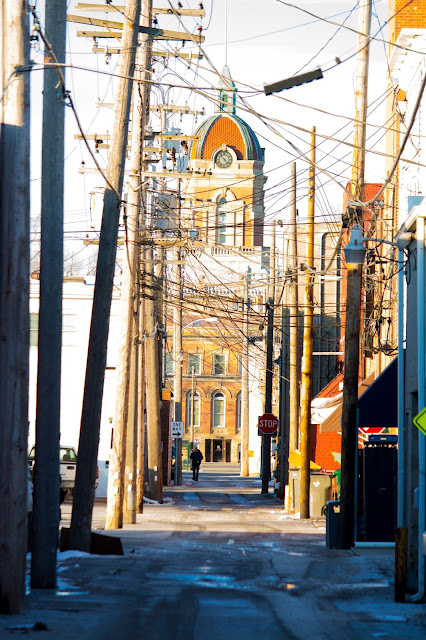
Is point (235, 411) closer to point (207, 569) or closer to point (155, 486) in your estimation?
point (155, 486)

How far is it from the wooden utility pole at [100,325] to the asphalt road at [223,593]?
76 centimetres

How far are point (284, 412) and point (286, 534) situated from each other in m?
17.7

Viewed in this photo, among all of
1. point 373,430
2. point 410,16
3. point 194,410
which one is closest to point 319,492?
point 373,430

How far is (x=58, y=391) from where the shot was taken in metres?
12.7

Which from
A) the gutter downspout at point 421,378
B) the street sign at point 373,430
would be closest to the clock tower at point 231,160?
the street sign at point 373,430

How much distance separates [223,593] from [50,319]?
3932mm

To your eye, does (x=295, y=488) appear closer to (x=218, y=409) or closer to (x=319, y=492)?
(x=319, y=492)

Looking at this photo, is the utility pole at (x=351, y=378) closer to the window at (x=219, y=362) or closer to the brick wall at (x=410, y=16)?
the brick wall at (x=410, y=16)

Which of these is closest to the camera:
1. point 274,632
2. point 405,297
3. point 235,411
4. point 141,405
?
point 274,632

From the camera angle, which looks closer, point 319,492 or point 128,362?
point 128,362

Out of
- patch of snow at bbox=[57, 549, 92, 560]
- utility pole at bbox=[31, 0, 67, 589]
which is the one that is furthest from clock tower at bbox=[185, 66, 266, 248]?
utility pole at bbox=[31, 0, 67, 589]

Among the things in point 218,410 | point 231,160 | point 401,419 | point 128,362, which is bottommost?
point 218,410

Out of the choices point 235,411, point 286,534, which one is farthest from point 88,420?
point 235,411

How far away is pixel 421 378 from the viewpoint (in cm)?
1387
